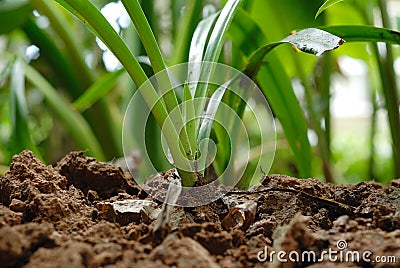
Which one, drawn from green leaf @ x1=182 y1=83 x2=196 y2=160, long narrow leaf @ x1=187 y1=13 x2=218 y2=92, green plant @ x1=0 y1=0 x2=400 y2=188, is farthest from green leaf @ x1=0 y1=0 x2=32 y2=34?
green leaf @ x1=182 y1=83 x2=196 y2=160

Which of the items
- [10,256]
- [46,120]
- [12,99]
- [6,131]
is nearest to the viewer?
[10,256]

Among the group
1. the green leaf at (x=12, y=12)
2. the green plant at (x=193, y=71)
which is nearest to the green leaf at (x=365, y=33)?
the green plant at (x=193, y=71)

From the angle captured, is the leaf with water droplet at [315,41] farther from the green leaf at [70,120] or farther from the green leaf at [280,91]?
the green leaf at [70,120]

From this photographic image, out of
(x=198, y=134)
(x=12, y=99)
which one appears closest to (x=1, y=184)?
(x=198, y=134)

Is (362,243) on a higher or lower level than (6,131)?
lower

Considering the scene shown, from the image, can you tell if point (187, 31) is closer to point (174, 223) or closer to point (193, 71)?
point (193, 71)

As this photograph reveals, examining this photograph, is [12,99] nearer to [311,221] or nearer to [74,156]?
[74,156]

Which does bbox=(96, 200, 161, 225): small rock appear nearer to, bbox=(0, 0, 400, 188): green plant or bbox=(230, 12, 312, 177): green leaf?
bbox=(0, 0, 400, 188): green plant

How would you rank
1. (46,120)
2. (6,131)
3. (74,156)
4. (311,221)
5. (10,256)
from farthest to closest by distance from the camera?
(6,131) → (46,120) → (74,156) → (311,221) → (10,256)
